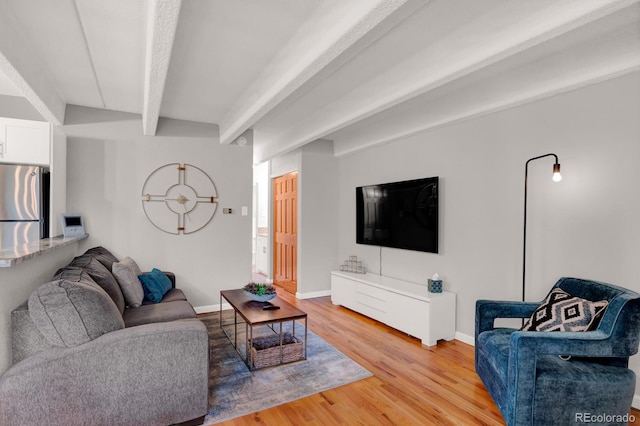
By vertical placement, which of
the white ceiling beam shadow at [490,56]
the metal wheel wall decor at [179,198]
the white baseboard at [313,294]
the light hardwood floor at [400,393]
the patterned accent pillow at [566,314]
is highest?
the white ceiling beam shadow at [490,56]

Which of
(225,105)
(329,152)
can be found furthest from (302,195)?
(225,105)

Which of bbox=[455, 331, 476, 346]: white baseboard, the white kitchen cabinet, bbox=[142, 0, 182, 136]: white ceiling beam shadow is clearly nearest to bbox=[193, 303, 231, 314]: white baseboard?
the white kitchen cabinet

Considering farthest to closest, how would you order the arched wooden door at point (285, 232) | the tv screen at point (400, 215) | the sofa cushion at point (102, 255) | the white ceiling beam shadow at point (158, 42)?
the arched wooden door at point (285, 232)
the tv screen at point (400, 215)
the sofa cushion at point (102, 255)
the white ceiling beam shadow at point (158, 42)

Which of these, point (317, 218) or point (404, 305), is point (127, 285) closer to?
point (404, 305)

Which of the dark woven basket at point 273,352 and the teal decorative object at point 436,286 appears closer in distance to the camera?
the dark woven basket at point 273,352

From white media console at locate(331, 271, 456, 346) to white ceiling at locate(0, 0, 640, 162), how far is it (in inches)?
72.4

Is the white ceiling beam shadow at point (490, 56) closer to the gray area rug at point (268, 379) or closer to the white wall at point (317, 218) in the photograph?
the white wall at point (317, 218)

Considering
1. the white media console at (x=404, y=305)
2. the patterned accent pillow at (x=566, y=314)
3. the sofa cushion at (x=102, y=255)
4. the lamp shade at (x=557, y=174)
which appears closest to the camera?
the patterned accent pillow at (x=566, y=314)

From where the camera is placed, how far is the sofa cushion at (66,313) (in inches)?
71.5

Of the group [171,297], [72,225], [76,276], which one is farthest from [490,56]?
[72,225]

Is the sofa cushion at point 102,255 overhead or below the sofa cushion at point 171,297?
overhead

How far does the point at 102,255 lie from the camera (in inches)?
132

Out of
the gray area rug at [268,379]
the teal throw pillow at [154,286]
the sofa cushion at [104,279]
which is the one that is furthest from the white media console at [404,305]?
the sofa cushion at [104,279]

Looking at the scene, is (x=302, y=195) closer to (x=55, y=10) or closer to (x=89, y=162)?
(x=89, y=162)
